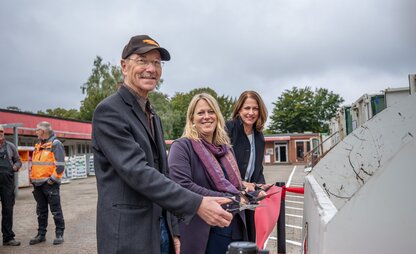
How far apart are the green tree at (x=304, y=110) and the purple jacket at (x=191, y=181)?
5445 cm

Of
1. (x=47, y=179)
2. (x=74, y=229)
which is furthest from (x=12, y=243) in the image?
(x=74, y=229)

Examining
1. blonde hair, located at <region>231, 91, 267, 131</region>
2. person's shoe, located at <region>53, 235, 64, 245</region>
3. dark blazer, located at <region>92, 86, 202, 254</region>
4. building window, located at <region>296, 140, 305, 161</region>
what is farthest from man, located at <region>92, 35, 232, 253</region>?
building window, located at <region>296, 140, 305, 161</region>

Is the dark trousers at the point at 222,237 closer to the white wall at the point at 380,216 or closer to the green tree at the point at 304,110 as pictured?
the white wall at the point at 380,216

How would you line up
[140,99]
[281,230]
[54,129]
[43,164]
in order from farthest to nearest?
[54,129], [43,164], [281,230], [140,99]

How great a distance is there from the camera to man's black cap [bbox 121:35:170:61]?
2.10 metres

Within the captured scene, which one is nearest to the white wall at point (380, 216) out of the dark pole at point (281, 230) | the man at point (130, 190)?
the man at point (130, 190)

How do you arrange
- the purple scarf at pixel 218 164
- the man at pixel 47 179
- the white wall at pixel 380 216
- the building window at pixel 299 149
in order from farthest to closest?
the building window at pixel 299 149 → the man at pixel 47 179 → the purple scarf at pixel 218 164 → the white wall at pixel 380 216

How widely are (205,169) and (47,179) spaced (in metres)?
4.21

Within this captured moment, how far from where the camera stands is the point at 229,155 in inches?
126

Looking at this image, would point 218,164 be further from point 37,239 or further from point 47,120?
point 47,120

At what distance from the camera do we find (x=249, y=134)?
397 centimetres

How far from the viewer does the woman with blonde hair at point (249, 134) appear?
12.4 feet

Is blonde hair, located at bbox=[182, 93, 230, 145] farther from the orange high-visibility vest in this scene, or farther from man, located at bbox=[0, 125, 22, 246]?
man, located at bbox=[0, 125, 22, 246]

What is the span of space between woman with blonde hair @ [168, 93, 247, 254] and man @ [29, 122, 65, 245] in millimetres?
3905
